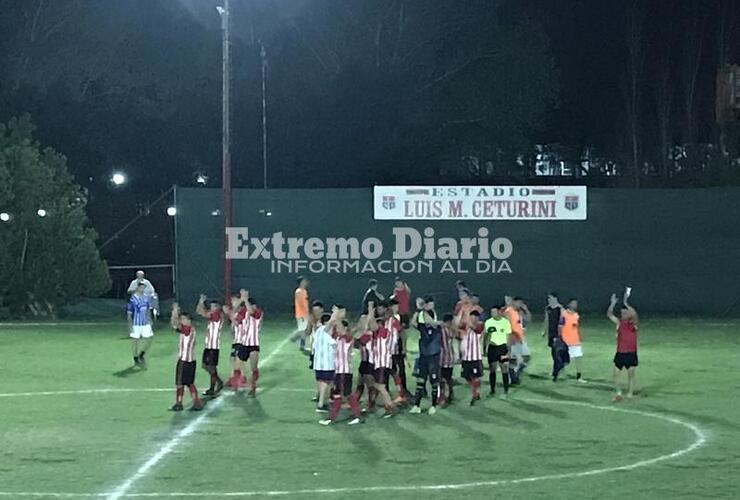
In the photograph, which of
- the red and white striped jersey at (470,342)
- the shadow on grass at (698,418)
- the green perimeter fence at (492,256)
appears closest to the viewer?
the shadow on grass at (698,418)

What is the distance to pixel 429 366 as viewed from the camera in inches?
742

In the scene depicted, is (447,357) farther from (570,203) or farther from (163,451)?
(570,203)

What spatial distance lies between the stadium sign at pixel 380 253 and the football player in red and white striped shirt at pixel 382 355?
18214 millimetres

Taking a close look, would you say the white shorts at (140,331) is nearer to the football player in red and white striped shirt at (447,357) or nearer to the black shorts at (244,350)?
the black shorts at (244,350)

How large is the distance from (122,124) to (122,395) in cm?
3360

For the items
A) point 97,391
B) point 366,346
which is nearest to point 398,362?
point 366,346

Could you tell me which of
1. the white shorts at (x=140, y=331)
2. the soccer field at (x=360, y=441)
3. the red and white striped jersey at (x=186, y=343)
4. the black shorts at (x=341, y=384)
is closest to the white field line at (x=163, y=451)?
the soccer field at (x=360, y=441)

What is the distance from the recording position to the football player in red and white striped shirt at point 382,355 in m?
18.2

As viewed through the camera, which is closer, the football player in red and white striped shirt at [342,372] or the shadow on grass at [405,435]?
the shadow on grass at [405,435]

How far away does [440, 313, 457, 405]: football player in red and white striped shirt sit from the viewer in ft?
62.6

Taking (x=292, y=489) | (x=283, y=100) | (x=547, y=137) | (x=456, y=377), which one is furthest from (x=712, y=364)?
(x=547, y=137)

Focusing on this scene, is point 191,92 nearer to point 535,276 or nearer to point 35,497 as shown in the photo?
point 535,276

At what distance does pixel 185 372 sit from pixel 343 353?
2.42 meters

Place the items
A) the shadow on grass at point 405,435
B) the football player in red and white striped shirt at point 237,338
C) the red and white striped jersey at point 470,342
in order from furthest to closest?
1. the football player in red and white striped shirt at point 237,338
2. the red and white striped jersey at point 470,342
3. the shadow on grass at point 405,435
